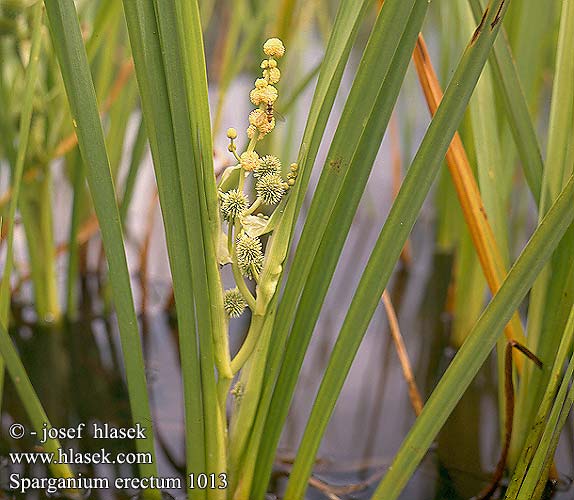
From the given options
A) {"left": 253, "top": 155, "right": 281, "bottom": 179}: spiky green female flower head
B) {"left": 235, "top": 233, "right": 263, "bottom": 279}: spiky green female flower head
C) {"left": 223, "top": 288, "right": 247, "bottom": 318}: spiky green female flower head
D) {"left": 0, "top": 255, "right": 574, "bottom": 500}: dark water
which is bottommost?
{"left": 0, "top": 255, "right": 574, "bottom": 500}: dark water

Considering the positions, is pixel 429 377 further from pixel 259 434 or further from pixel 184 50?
pixel 184 50

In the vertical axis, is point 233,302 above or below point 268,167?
below

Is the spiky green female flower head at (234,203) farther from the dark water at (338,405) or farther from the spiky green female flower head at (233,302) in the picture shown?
the dark water at (338,405)

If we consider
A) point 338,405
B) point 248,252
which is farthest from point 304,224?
point 338,405

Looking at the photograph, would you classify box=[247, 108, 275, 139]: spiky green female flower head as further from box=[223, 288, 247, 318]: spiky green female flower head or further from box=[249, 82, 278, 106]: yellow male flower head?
box=[223, 288, 247, 318]: spiky green female flower head

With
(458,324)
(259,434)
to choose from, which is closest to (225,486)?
(259,434)

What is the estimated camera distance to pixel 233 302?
2.19 ft

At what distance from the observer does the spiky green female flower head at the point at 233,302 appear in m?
0.66

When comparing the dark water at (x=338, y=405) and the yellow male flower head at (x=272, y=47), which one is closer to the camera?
the yellow male flower head at (x=272, y=47)

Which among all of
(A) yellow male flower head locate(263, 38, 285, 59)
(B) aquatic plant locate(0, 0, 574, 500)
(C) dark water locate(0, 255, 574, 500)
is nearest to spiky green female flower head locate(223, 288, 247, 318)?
(B) aquatic plant locate(0, 0, 574, 500)

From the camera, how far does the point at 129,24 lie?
549 mm

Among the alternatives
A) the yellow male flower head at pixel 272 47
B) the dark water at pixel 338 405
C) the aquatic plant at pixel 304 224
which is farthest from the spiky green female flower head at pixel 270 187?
the dark water at pixel 338 405

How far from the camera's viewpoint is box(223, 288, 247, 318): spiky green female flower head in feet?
2.18

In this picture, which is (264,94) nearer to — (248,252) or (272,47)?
(272,47)
